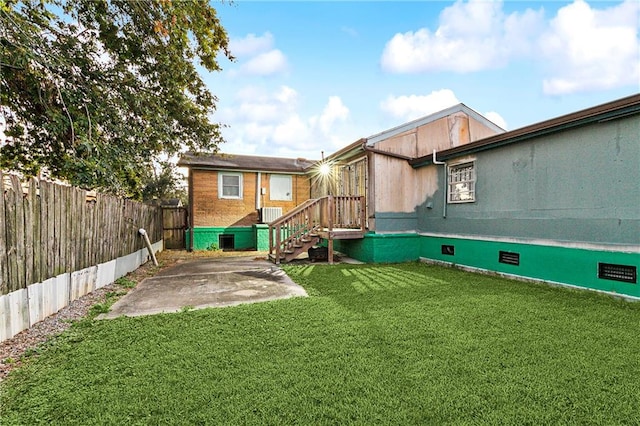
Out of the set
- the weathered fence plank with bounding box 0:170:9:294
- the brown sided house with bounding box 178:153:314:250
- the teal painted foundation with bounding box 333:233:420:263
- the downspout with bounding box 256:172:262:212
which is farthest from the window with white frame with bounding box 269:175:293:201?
the weathered fence plank with bounding box 0:170:9:294

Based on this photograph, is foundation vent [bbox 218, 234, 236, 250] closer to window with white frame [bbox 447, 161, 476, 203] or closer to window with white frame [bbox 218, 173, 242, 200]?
window with white frame [bbox 218, 173, 242, 200]

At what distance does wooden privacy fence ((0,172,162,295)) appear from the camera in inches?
120

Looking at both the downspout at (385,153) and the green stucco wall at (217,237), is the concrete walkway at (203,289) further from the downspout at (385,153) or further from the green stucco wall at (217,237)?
the green stucco wall at (217,237)

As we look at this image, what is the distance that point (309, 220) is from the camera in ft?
28.6

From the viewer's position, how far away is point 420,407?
1.91 m

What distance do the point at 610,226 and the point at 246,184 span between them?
1129cm

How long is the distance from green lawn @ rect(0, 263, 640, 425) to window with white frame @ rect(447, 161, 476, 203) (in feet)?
11.6

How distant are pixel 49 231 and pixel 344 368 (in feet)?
13.2

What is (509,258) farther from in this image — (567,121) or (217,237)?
(217,237)

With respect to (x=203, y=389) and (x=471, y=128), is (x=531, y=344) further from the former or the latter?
(x=471, y=128)

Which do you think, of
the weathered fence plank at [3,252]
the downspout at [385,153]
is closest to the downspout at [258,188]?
the downspout at [385,153]

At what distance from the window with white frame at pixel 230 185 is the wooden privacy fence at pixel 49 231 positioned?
628cm

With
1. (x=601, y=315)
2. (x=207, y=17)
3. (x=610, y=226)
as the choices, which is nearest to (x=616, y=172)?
(x=610, y=226)

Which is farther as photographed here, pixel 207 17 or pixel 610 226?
pixel 207 17
